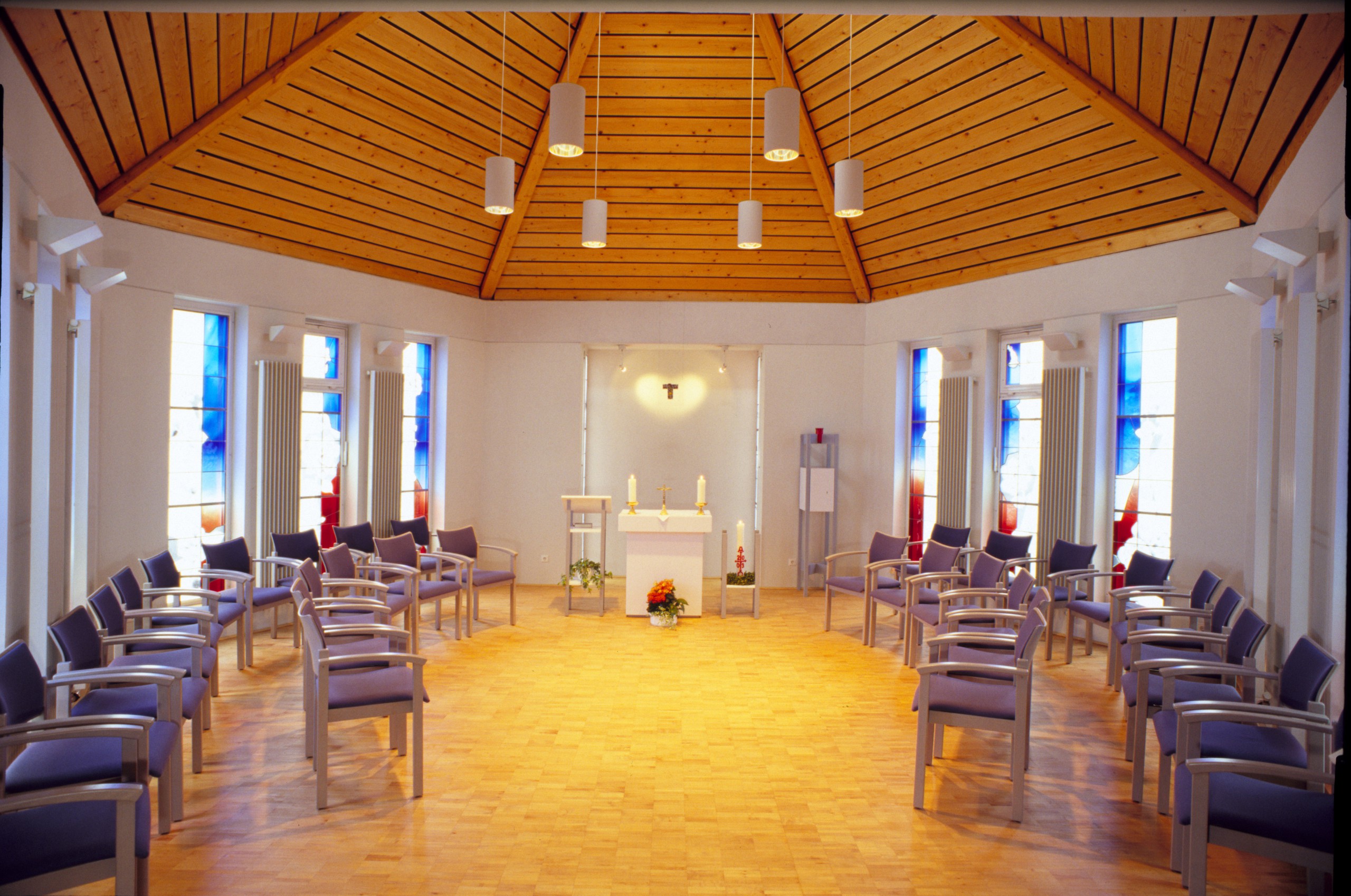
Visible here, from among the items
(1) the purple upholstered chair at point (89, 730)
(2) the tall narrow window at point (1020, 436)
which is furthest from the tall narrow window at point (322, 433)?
(2) the tall narrow window at point (1020, 436)

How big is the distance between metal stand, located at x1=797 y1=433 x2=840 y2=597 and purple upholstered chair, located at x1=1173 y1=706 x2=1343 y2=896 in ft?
19.5

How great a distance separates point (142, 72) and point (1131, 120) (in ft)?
21.0

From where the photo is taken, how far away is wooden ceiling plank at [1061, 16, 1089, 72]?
5.46 m

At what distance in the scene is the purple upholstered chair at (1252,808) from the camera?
113 inches

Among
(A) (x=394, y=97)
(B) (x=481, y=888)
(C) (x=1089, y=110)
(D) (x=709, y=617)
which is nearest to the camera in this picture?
(B) (x=481, y=888)

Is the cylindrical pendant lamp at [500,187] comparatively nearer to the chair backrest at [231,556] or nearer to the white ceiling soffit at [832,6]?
the white ceiling soffit at [832,6]

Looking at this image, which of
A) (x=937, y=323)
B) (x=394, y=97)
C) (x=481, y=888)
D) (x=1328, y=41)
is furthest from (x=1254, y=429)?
(x=394, y=97)

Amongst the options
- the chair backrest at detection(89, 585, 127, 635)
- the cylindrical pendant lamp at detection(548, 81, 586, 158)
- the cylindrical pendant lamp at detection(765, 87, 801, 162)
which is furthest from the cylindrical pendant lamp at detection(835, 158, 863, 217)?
the chair backrest at detection(89, 585, 127, 635)

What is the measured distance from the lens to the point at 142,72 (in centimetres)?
502

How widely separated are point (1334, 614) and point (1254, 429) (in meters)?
2.21

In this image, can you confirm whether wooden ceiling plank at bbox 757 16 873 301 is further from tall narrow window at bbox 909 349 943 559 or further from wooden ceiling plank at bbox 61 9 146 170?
wooden ceiling plank at bbox 61 9 146 170

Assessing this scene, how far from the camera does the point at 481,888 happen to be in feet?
10.9

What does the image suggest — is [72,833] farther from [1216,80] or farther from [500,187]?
[1216,80]

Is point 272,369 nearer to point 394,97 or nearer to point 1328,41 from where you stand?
point 394,97
